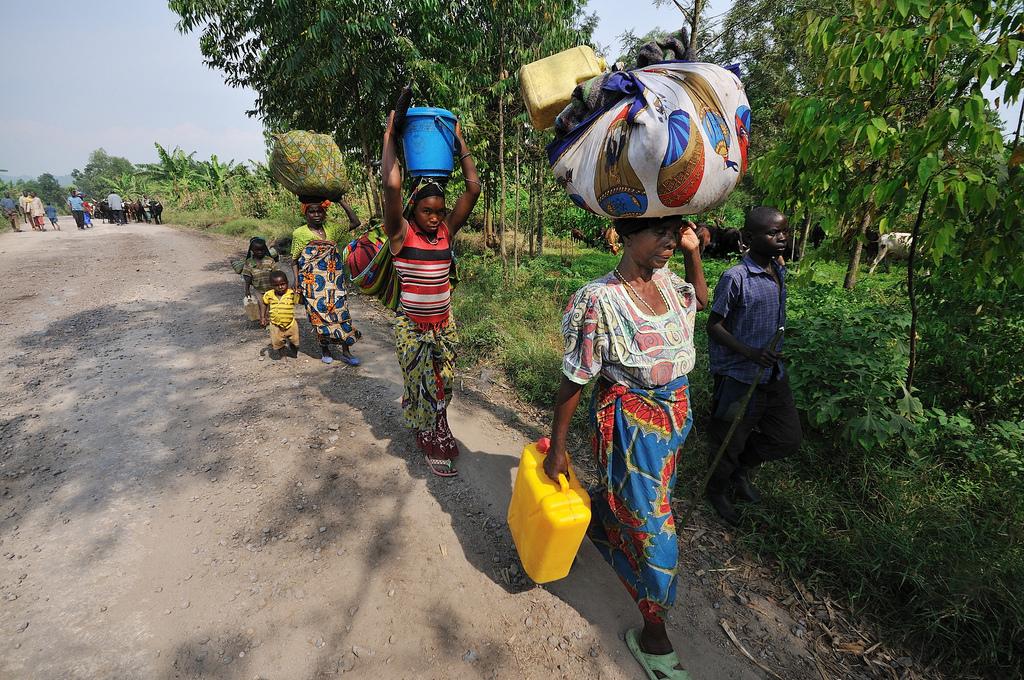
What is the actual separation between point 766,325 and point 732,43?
7936mm

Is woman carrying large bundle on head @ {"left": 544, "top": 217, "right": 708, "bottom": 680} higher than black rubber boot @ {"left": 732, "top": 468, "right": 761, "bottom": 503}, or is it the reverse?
woman carrying large bundle on head @ {"left": 544, "top": 217, "right": 708, "bottom": 680}

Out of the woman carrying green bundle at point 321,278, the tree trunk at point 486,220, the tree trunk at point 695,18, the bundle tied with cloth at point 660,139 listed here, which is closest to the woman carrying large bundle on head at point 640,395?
the bundle tied with cloth at point 660,139

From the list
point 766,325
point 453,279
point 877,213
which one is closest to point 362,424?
point 453,279

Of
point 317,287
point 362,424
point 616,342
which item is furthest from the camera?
point 317,287

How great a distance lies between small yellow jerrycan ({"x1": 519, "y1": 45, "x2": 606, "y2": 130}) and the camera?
191 cm

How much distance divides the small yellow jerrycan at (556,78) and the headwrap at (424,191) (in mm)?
933

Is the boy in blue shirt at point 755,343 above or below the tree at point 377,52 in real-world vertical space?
below

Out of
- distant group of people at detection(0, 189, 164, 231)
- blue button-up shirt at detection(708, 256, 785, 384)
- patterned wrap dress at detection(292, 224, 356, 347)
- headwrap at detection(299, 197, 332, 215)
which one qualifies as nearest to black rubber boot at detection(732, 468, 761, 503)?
blue button-up shirt at detection(708, 256, 785, 384)

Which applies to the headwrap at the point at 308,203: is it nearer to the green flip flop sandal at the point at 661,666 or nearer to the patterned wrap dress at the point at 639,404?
the patterned wrap dress at the point at 639,404

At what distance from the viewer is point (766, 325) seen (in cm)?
262

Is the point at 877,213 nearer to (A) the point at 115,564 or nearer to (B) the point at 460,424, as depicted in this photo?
(B) the point at 460,424

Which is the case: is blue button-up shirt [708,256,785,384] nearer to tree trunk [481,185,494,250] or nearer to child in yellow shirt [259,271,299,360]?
child in yellow shirt [259,271,299,360]

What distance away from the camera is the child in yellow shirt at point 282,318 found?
4805 mm

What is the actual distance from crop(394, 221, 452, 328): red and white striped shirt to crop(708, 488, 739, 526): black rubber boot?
82.2 inches
